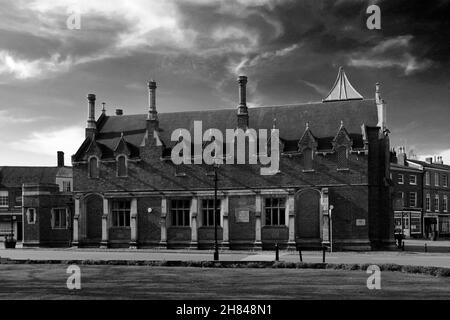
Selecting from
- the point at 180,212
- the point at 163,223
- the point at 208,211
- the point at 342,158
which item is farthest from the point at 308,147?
the point at 163,223

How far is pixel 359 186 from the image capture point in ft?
146

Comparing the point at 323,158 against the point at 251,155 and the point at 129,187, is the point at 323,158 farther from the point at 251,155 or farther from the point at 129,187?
the point at 129,187

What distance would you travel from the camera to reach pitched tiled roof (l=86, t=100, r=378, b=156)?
153 feet

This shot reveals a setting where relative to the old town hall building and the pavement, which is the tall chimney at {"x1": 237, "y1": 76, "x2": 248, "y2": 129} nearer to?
the old town hall building

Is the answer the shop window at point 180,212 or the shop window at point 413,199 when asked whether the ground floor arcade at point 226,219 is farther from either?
the shop window at point 413,199

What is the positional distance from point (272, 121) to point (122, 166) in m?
12.7

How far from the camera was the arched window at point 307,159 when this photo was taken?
1794 inches

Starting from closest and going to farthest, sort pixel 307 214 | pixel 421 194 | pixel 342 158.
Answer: pixel 342 158 → pixel 307 214 → pixel 421 194

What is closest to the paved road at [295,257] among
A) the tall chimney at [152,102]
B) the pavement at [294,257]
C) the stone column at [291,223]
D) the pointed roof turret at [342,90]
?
the pavement at [294,257]

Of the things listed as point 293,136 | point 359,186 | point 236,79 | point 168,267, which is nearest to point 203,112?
point 236,79

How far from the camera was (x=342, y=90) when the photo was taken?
5831cm

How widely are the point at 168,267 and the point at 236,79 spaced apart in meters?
24.3

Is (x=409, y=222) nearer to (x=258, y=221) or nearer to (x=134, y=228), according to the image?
(x=258, y=221)
